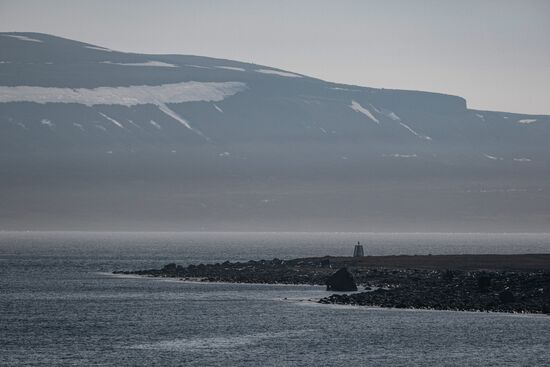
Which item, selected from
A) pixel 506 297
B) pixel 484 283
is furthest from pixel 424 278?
pixel 506 297

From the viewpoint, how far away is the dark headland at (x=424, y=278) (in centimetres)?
9912

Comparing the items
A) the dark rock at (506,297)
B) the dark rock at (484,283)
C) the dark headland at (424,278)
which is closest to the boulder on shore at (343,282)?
the dark headland at (424,278)

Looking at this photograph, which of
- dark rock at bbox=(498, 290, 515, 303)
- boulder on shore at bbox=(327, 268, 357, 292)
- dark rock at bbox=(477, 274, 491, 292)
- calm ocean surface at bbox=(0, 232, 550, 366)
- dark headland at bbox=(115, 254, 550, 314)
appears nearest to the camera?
calm ocean surface at bbox=(0, 232, 550, 366)

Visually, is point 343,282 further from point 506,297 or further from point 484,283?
point 506,297

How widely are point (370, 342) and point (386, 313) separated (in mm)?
17257

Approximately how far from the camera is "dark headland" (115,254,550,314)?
9912 centimetres

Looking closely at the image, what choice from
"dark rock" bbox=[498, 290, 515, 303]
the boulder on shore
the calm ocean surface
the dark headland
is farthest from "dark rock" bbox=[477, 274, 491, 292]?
the boulder on shore

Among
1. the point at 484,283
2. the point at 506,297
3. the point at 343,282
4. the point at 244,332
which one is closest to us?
the point at 244,332

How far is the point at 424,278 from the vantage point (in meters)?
122

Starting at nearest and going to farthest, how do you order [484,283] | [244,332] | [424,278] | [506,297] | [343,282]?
[244,332] < [506,297] < [484,283] < [343,282] < [424,278]

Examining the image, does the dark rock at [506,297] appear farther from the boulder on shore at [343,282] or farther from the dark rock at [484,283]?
the boulder on shore at [343,282]

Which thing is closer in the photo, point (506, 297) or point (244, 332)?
point (244, 332)

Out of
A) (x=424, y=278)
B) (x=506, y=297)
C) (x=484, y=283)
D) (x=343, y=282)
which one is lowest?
(x=506, y=297)

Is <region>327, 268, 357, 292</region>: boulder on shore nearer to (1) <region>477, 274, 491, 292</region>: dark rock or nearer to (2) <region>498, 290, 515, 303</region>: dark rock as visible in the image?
(1) <region>477, 274, 491, 292</region>: dark rock
